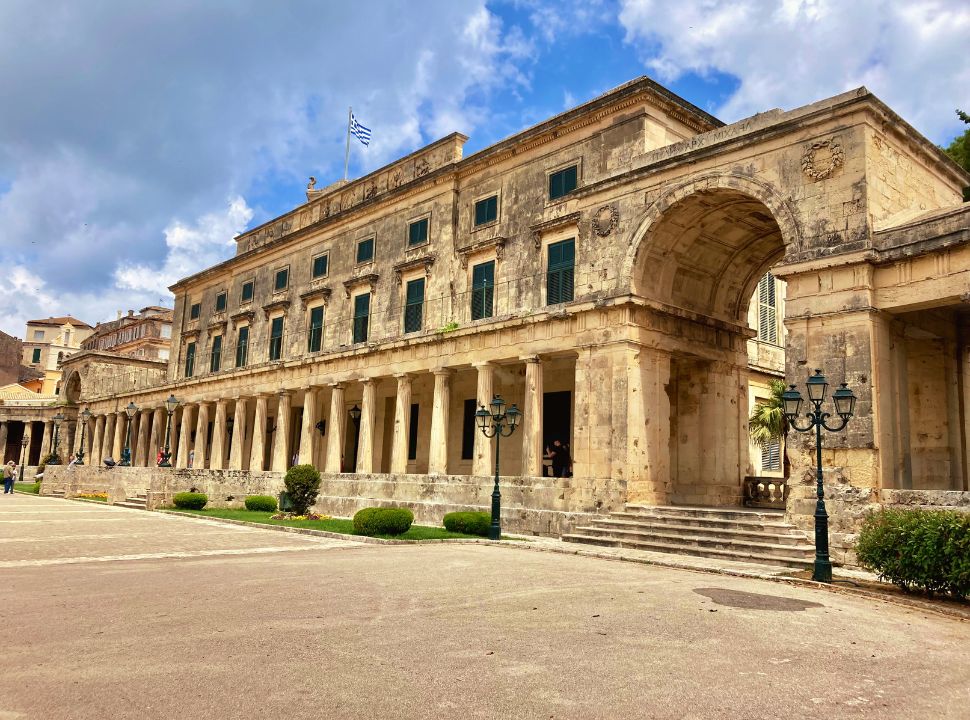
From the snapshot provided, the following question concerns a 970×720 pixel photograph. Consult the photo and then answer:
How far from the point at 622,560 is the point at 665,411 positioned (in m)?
6.66

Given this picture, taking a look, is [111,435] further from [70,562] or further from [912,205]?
[912,205]

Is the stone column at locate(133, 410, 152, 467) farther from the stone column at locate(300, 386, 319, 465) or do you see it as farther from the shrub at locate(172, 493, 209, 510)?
the shrub at locate(172, 493, 209, 510)

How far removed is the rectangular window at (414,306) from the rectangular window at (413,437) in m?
5.45

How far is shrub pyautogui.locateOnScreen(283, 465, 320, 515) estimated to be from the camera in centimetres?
2252

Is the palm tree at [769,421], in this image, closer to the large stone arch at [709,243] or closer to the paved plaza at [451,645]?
the large stone arch at [709,243]

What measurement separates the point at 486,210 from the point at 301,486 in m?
10.9

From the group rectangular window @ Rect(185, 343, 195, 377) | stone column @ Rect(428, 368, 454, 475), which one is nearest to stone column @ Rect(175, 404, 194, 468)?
rectangular window @ Rect(185, 343, 195, 377)

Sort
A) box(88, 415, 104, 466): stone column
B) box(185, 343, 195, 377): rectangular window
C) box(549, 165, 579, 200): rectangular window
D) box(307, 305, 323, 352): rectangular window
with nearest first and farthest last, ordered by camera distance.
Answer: box(549, 165, 579, 200): rectangular window
box(307, 305, 323, 352): rectangular window
box(185, 343, 195, 377): rectangular window
box(88, 415, 104, 466): stone column

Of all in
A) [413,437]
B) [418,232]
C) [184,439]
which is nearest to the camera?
[418,232]

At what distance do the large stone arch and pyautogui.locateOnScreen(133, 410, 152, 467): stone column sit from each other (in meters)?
35.9

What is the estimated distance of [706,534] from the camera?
16.0 m

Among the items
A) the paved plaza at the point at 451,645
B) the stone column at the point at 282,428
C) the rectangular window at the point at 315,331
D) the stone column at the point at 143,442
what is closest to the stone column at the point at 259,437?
the stone column at the point at 282,428

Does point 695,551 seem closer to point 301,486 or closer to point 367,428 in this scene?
point 301,486

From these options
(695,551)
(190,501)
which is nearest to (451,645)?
(695,551)
